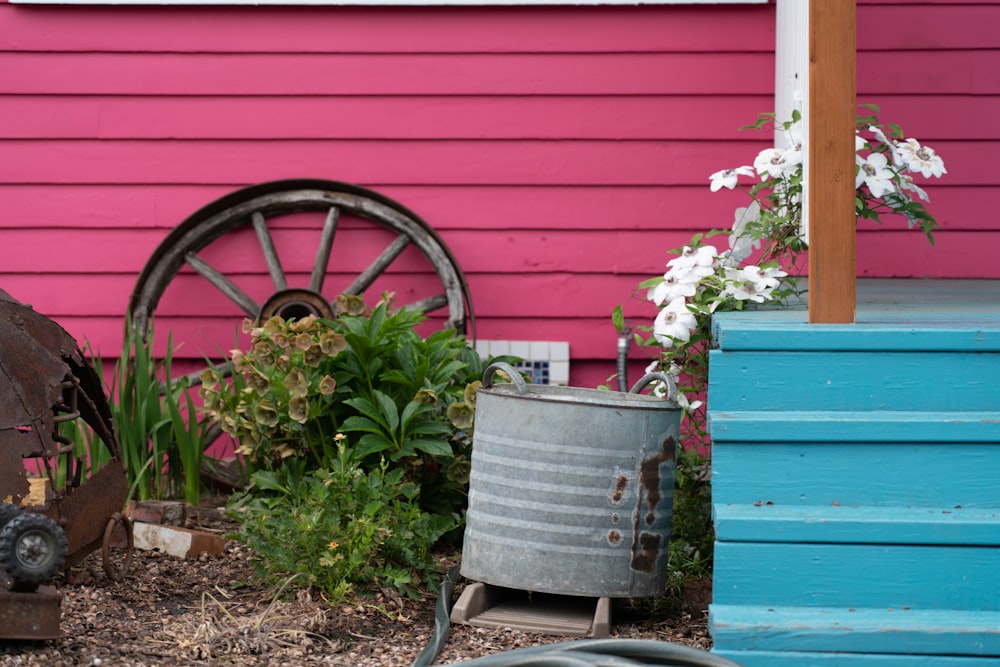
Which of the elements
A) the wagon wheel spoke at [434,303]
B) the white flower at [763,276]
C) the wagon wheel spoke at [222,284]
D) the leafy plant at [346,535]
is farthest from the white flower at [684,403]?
the wagon wheel spoke at [222,284]

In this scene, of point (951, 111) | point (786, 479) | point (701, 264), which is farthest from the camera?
point (951, 111)

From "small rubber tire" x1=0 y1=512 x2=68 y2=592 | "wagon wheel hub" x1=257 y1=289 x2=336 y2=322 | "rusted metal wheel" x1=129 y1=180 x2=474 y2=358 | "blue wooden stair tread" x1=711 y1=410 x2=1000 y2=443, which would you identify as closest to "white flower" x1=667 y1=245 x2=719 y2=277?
"blue wooden stair tread" x1=711 y1=410 x2=1000 y2=443

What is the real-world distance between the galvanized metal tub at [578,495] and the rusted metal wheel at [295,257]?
5.04 feet

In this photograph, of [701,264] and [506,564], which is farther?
[701,264]

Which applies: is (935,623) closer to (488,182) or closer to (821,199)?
(821,199)

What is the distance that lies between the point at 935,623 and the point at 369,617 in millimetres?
1316

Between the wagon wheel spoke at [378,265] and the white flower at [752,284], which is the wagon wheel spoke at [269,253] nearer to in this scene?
the wagon wheel spoke at [378,265]

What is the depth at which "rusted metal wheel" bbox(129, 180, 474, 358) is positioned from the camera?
13.4 feet

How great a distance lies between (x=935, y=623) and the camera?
2.00 m

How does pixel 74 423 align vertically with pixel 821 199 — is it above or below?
below

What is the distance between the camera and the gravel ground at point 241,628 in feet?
7.52

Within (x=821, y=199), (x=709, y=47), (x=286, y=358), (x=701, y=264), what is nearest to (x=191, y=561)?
(x=286, y=358)

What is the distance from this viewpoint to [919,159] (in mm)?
3209

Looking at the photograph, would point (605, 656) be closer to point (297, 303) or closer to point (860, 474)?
point (860, 474)
